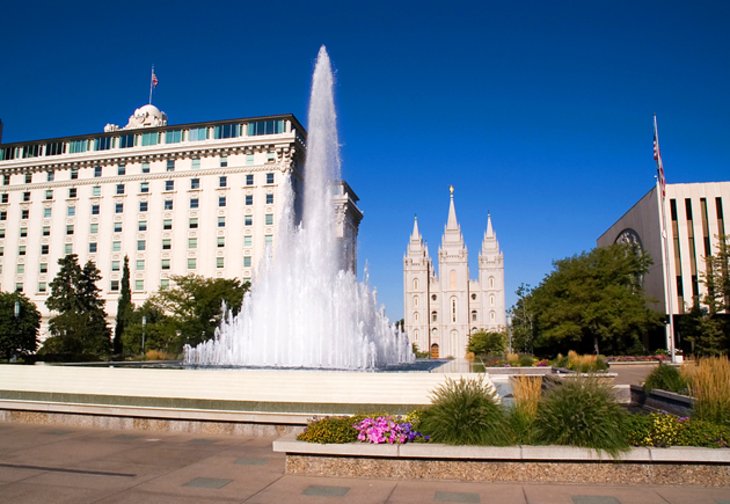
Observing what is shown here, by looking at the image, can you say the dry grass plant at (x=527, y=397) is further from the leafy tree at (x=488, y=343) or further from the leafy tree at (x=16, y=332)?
the leafy tree at (x=488, y=343)

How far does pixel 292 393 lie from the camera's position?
1323 cm

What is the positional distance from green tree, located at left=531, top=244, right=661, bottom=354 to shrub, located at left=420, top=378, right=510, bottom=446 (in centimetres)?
4333

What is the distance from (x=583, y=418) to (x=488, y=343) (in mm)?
94776

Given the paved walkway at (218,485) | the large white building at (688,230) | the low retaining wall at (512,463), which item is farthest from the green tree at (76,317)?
the large white building at (688,230)

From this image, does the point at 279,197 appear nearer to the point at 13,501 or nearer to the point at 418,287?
the point at 13,501

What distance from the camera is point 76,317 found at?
4381 centimetres

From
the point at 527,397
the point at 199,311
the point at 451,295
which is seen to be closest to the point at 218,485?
the point at 527,397

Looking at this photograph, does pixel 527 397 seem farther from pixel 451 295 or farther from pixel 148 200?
pixel 451 295

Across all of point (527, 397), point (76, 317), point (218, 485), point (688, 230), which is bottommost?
point (218, 485)

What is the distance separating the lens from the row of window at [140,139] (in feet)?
219

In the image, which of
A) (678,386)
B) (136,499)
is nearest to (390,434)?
(136,499)

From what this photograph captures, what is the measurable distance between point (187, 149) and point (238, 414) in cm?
5974

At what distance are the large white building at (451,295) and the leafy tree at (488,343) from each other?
25.9m

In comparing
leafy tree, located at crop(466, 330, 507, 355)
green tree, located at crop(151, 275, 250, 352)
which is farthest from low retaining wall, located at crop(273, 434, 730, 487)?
leafy tree, located at crop(466, 330, 507, 355)
